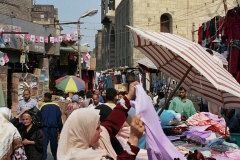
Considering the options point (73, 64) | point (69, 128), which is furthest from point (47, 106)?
point (73, 64)

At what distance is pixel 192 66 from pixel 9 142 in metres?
2.40

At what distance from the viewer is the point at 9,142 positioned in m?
4.38

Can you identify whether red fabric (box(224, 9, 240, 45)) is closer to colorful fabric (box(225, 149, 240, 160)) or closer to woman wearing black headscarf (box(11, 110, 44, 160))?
colorful fabric (box(225, 149, 240, 160))

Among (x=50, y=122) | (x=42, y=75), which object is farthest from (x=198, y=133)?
(x=42, y=75)

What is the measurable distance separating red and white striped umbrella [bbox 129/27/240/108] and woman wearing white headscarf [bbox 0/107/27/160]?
1.89 m

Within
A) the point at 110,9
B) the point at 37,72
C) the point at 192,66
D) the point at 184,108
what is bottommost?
the point at 184,108

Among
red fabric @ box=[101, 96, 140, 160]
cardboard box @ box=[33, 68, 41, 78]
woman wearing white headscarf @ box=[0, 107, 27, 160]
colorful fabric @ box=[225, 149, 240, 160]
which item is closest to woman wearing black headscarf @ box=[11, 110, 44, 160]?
woman wearing white headscarf @ box=[0, 107, 27, 160]

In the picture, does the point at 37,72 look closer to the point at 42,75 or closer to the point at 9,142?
the point at 42,75

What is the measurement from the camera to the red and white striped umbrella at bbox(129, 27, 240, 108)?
3.04m

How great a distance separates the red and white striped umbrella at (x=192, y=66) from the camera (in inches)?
119

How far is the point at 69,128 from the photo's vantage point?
2.51 meters

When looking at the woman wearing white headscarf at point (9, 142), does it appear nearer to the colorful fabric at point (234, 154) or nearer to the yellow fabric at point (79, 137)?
the yellow fabric at point (79, 137)

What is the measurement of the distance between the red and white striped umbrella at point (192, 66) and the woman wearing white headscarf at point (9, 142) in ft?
6.19

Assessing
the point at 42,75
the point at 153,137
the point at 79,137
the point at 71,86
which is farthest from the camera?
the point at 42,75
